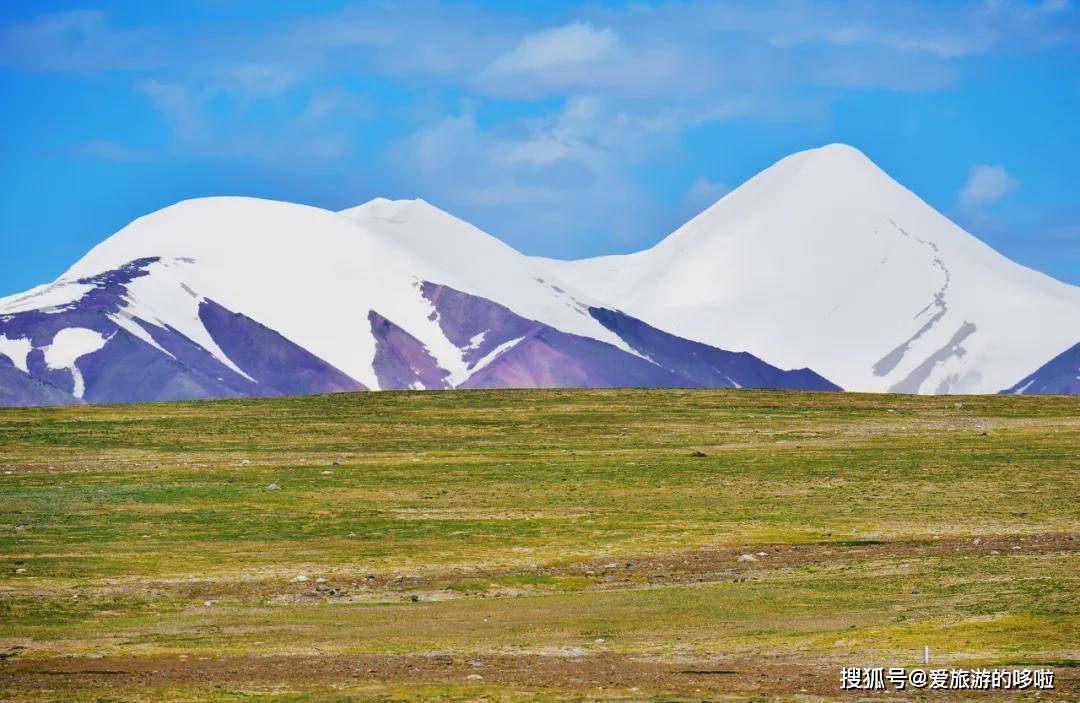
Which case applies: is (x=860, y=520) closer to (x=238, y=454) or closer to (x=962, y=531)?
(x=962, y=531)

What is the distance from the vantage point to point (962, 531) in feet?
172

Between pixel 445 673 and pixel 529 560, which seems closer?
pixel 445 673

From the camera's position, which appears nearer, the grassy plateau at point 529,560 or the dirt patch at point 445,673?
the dirt patch at point 445,673

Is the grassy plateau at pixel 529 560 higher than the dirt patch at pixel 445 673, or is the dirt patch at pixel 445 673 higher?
the grassy plateau at pixel 529 560

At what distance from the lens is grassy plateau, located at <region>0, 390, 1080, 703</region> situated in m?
30.9

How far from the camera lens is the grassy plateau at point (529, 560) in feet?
101

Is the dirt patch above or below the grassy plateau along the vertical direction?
below

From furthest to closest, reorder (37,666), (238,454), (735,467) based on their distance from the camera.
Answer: (238,454) → (735,467) → (37,666)

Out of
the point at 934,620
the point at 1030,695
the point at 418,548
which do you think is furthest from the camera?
the point at 418,548

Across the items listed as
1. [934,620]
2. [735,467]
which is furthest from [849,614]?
[735,467]

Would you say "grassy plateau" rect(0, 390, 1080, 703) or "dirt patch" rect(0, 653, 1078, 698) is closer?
"dirt patch" rect(0, 653, 1078, 698)

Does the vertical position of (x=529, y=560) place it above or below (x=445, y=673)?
above

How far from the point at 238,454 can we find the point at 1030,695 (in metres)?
57.2

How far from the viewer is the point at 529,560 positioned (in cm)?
4734
